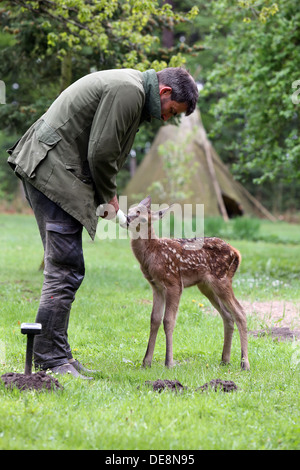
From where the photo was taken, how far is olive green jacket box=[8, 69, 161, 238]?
425 centimetres

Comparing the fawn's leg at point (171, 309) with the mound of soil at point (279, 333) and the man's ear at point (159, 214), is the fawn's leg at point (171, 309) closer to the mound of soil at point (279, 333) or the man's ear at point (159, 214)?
the man's ear at point (159, 214)

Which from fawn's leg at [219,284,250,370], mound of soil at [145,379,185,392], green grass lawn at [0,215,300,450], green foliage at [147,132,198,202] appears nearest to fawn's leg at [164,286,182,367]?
green grass lawn at [0,215,300,450]

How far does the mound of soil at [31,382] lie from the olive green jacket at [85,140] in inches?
44.7

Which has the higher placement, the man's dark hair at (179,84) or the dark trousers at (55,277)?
the man's dark hair at (179,84)

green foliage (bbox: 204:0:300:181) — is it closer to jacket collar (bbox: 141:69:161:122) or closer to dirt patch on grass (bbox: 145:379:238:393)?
jacket collar (bbox: 141:69:161:122)

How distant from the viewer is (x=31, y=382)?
3.84 meters

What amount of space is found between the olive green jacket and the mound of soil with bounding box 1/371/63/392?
3.72 ft

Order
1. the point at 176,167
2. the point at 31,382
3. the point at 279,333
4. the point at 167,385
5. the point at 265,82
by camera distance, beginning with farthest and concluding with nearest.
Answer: the point at 176,167
the point at 265,82
the point at 279,333
the point at 167,385
the point at 31,382

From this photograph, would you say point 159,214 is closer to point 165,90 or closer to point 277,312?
point 165,90

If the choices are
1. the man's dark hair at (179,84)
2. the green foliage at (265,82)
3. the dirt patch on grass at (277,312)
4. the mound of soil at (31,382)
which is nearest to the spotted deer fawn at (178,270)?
the man's dark hair at (179,84)

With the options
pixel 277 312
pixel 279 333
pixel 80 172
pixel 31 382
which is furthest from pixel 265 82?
pixel 31 382

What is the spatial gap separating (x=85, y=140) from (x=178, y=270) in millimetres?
1469

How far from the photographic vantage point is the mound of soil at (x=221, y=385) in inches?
161

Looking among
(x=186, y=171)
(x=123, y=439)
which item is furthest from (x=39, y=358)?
(x=186, y=171)
